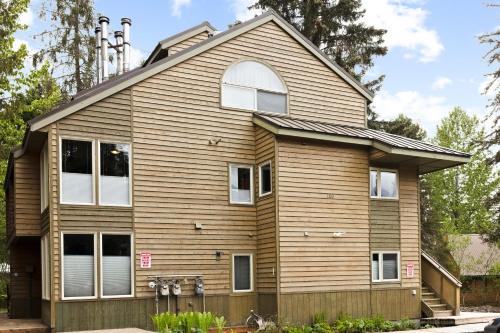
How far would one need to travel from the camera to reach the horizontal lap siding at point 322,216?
17625 millimetres

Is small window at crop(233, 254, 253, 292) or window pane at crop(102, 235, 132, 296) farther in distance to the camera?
small window at crop(233, 254, 253, 292)

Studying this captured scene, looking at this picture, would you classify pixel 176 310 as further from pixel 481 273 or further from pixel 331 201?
pixel 481 273

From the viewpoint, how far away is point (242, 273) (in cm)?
1816

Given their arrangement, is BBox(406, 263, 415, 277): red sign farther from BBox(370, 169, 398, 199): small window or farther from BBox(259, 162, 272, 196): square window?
BBox(259, 162, 272, 196): square window

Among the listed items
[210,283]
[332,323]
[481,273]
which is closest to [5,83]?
[210,283]

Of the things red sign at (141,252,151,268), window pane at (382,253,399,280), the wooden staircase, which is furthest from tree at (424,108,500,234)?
red sign at (141,252,151,268)

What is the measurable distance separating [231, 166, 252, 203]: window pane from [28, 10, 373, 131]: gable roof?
3.48m

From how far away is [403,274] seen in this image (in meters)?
20.0

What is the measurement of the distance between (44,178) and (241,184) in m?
5.40

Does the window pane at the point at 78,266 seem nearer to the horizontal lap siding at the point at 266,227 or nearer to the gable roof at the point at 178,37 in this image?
the horizontal lap siding at the point at 266,227

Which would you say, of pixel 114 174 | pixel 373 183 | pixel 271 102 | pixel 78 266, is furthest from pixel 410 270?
pixel 78 266

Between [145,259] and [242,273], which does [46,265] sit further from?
[242,273]

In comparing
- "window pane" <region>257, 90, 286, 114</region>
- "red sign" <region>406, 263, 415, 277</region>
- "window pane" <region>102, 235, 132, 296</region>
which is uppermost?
"window pane" <region>257, 90, 286, 114</region>

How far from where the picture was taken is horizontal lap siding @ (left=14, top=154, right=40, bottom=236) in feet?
59.1
